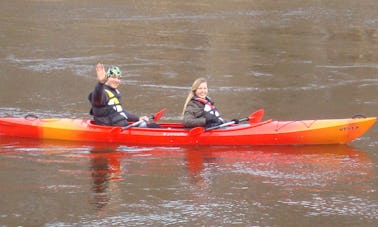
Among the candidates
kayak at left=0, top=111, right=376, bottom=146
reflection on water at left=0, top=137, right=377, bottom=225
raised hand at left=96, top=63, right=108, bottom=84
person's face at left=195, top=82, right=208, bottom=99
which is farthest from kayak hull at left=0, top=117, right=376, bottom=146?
raised hand at left=96, top=63, right=108, bottom=84

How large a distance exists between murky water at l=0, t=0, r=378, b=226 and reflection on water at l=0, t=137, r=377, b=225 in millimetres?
21

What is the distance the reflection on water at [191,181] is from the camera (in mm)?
8523

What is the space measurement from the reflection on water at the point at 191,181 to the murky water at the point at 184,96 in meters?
0.02

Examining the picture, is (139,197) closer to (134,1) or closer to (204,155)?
(204,155)

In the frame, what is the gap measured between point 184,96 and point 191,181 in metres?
5.50

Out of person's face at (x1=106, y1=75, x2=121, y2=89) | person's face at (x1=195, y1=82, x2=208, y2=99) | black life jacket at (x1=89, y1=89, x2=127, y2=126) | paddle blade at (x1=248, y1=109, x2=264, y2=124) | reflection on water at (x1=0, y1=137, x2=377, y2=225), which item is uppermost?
person's face at (x1=106, y1=75, x2=121, y2=89)

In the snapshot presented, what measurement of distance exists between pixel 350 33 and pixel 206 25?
404cm

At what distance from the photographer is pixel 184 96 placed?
1509 centimetres

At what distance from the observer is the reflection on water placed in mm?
8523

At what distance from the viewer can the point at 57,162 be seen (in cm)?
1050

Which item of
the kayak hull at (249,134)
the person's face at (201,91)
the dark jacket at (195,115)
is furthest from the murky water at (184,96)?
the person's face at (201,91)

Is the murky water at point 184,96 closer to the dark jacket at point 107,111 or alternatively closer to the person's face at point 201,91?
the dark jacket at point 107,111

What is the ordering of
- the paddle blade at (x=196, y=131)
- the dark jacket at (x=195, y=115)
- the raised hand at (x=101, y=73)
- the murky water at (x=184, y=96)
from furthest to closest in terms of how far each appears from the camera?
the dark jacket at (x=195, y=115), the paddle blade at (x=196, y=131), the raised hand at (x=101, y=73), the murky water at (x=184, y=96)

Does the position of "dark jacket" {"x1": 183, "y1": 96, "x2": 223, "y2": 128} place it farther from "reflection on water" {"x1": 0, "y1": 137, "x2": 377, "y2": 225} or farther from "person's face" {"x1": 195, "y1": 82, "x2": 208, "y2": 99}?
"reflection on water" {"x1": 0, "y1": 137, "x2": 377, "y2": 225}
